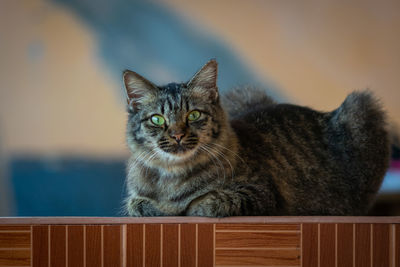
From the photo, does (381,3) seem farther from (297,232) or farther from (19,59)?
(19,59)

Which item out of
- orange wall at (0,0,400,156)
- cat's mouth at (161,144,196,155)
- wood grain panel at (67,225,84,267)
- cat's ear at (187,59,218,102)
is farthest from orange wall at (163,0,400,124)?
wood grain panel at (67,225,84,267)

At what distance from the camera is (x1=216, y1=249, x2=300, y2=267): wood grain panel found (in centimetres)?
157

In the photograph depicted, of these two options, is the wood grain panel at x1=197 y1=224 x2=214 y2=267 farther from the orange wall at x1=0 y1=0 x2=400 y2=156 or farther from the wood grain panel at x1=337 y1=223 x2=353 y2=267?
the orange wall at x1=0 y1=0 x2=400 y2=156

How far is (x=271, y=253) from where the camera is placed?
158 cm

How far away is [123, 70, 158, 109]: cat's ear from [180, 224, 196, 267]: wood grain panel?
1.63 ft

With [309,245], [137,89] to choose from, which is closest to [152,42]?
[137,89]

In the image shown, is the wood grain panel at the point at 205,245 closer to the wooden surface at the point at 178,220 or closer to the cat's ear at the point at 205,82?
the wooden surface at the point at 178,220

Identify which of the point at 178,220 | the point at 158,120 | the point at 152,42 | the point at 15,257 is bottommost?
the point at 15,257

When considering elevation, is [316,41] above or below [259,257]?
above

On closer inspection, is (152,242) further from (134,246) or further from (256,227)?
(256,227)

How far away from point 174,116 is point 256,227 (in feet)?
1.51

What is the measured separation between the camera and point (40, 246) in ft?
5.11

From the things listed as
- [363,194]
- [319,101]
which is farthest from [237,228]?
[319,101]

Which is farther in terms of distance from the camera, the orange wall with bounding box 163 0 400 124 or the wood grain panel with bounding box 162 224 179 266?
the orange wall with bounding box 163 0 400 124
